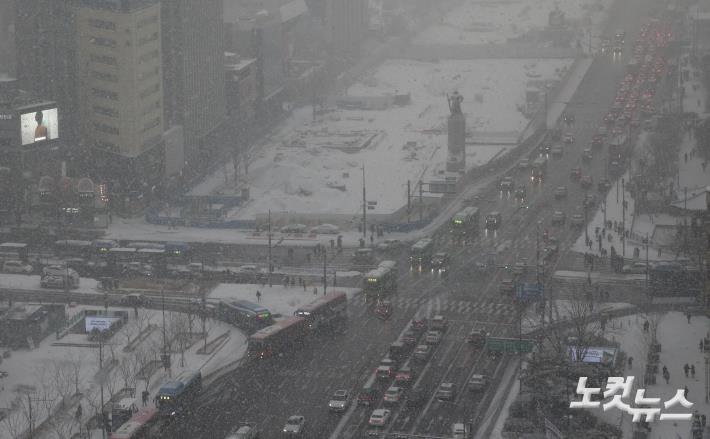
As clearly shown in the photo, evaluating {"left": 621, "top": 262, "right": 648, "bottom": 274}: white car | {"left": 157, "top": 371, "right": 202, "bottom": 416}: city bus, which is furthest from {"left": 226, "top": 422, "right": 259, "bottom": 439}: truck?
{"left": 621, "top": 262, "right": 648, "bottom": 274}: white car

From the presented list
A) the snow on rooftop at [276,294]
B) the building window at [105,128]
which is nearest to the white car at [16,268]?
the snow on rooftop at [276,294]

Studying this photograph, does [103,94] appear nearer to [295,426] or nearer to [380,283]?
[380,283]

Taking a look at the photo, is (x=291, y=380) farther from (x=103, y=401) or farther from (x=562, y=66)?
(x=562, y=66)

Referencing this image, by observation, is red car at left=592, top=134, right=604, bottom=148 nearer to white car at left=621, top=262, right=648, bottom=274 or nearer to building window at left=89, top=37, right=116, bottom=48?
white car at left=621, top=262, right=648, bottom=274

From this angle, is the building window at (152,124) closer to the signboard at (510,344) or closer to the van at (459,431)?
the signboard at (510,344)

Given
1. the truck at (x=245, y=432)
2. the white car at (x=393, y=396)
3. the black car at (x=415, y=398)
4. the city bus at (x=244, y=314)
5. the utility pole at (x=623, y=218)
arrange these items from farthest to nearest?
the utility pole at (x=623, y=218), the city bus at (x=244, y=314), the black car at (x=415, y=398), the white car at (x=393, y=396), the truck at (x=245, y=432)

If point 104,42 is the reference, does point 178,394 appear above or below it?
below

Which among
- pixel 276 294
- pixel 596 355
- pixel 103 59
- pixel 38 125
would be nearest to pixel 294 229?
pixel 276 294
